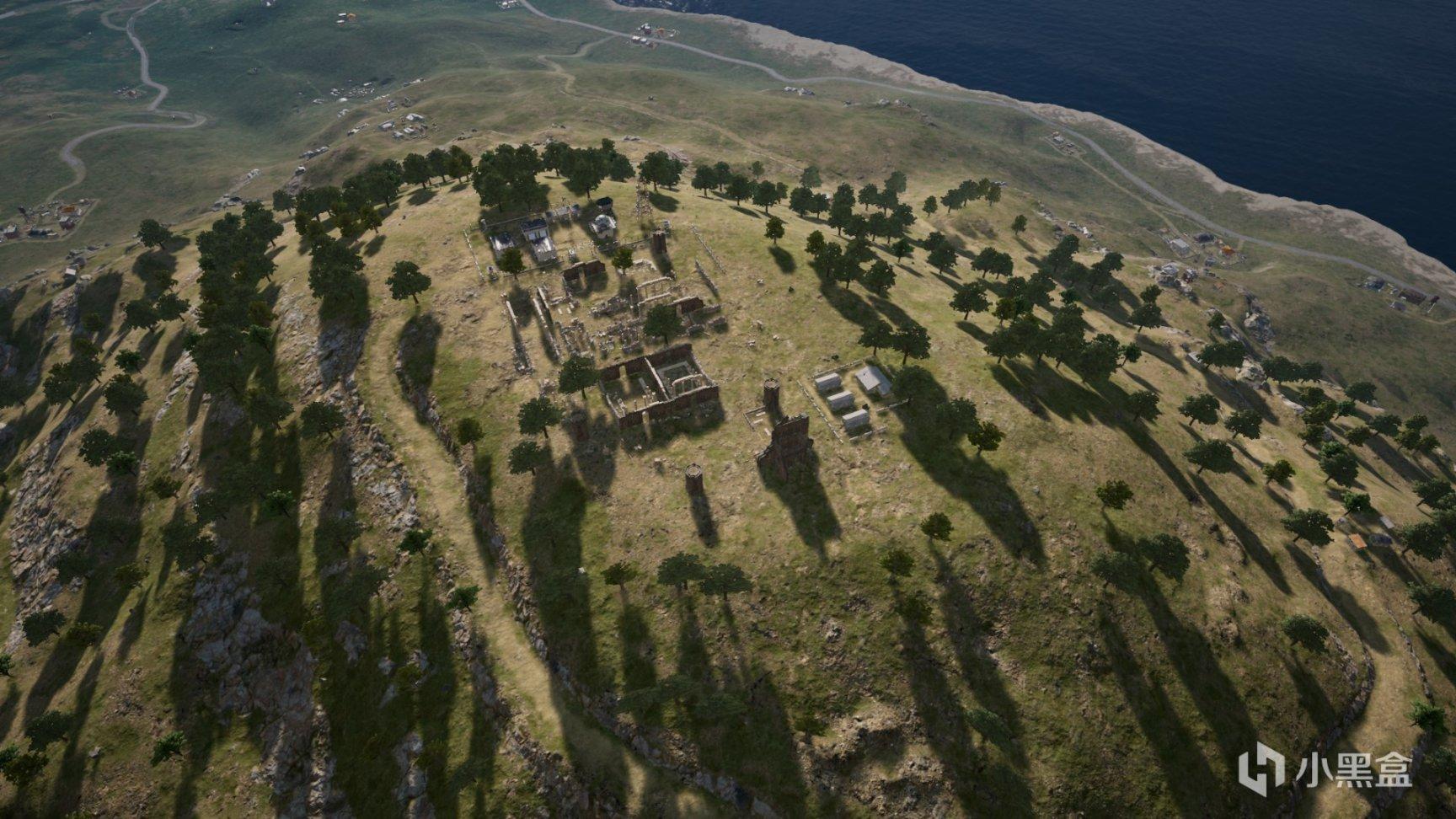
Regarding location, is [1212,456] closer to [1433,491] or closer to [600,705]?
[1433,491]

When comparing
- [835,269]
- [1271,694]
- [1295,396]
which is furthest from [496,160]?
[1295,396]

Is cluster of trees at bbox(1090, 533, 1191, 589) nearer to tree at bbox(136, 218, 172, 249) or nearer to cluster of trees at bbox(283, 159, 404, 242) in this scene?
cluster of trees at bbox(283, 159, 404, 242)

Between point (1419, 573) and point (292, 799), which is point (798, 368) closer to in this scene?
point (292, 799)

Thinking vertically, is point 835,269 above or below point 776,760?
above

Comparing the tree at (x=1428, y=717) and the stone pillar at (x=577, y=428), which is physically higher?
the stone pillar at (x=577, y=428)

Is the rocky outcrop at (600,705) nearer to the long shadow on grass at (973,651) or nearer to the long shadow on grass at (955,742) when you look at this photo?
the long shadow on grass at (955,742)

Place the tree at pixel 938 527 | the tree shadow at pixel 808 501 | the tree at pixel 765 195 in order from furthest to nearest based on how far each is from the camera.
Result: the tree at pixel 765 195 → the tree shadow at pixel 808 501 → the tree at pixel 938 527

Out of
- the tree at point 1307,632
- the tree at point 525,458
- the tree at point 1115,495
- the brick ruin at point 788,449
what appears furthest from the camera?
the brick ruin at point 788,449

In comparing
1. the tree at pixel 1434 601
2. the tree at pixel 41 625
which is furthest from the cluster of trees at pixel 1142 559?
the tree at pixel 41 625
